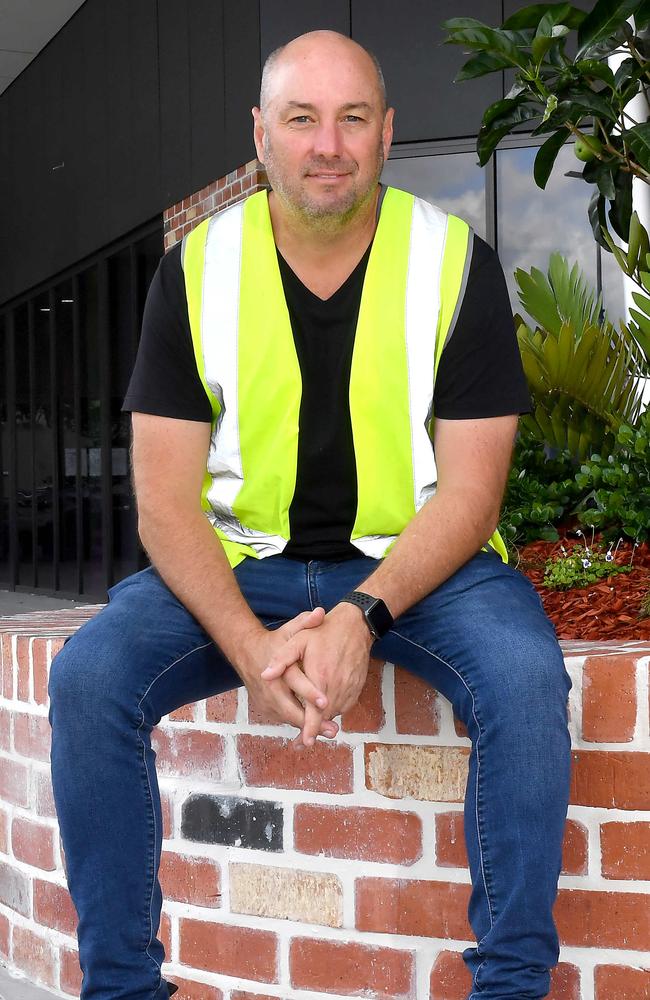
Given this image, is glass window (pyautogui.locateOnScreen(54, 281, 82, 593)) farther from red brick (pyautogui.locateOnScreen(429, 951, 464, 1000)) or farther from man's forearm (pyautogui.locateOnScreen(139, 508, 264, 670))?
red brick (pyautogui.locateOnScreen(429, 951, 464, 1000))

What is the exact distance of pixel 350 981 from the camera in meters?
2.01

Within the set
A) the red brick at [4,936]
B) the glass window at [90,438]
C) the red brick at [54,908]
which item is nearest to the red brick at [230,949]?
the red brick at [54,908]

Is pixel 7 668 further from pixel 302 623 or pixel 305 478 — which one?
pixel 302 623

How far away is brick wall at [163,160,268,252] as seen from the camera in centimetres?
696

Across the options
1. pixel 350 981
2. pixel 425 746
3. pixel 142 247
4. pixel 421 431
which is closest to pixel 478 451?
pixel 421 431

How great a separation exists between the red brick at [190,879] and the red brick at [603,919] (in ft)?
2.08

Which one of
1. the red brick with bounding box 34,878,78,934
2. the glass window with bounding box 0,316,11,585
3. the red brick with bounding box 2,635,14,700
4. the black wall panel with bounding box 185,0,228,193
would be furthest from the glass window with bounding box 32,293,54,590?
the red brick with bounding box 34,878,78,934

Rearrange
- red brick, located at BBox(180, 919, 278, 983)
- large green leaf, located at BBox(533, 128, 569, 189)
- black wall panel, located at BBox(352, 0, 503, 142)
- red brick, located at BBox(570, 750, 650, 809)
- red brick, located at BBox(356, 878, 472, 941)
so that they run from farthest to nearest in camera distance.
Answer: black wall panel, located at BBox(352, 0, 503, 142) < large green leaf, located at BBox(533, 128, 569, 189) < red brick, located at BBox(180, 919, 278, 983) < red brick, located at BBox(356, 878, 472, 941) < red brick, located at BBox(570, 750, 650, 809)

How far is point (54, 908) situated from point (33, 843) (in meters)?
0.15

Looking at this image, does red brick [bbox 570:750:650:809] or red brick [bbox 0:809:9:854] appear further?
red brick [bbox 0:809:9:854]

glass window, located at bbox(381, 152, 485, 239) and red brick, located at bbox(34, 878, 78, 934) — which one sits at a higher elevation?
glass window, located at bbox(381, 152, 485, 239)

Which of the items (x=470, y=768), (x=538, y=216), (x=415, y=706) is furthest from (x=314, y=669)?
(x=538, y=216)

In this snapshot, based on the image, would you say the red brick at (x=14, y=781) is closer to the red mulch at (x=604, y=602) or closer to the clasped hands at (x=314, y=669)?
the clasped hands at (x=314, y=669)

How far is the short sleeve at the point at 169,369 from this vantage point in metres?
1.94
